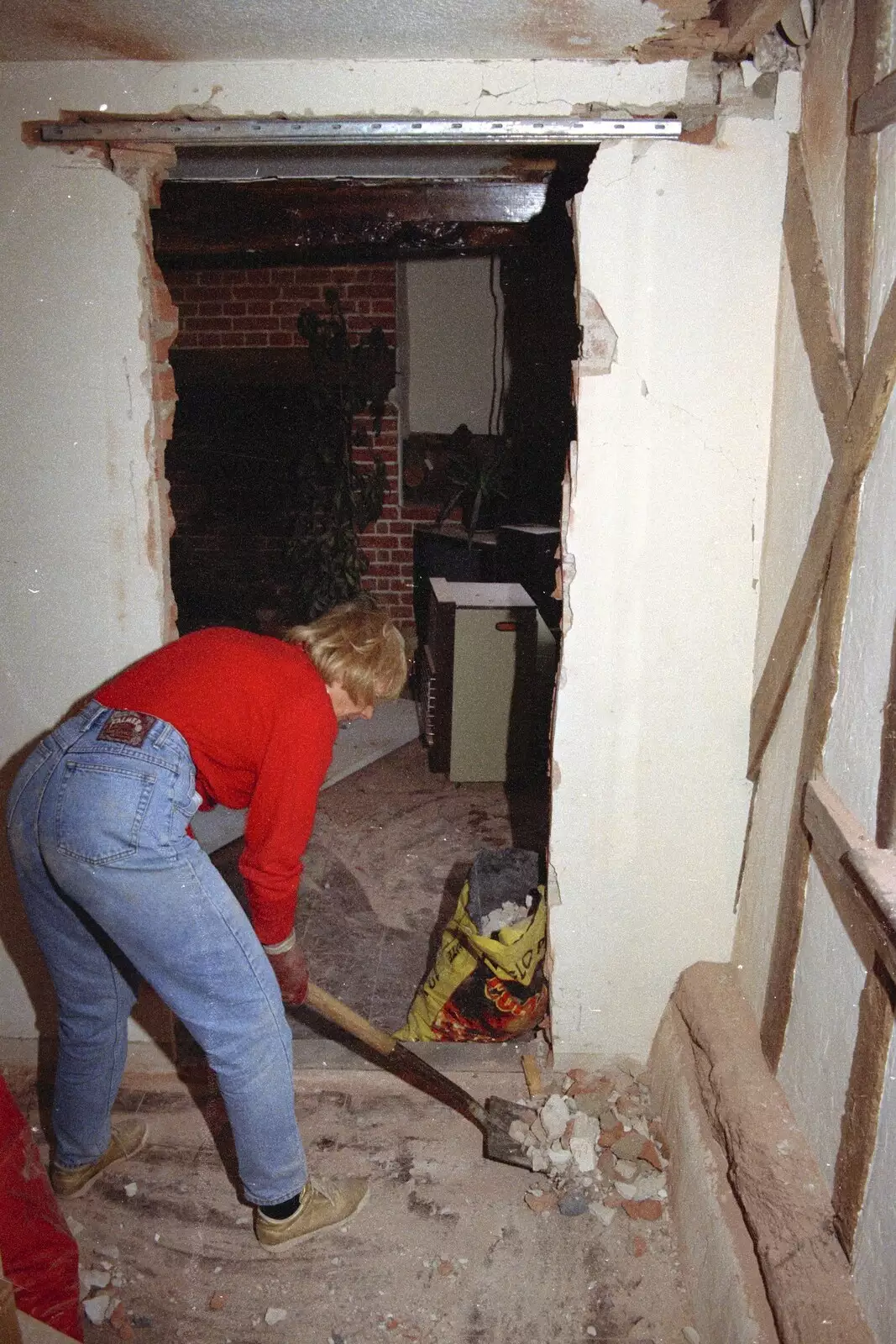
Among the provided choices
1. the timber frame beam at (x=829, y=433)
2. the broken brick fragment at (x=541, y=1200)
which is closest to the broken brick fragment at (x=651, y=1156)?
the broken brick fragment at (x=541, y=1200)

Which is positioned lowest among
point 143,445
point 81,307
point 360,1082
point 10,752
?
point 360,1082

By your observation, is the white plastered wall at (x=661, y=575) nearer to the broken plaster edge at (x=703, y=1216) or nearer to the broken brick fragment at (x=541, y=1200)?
the broken plaster edge at (x=703, y=1216)

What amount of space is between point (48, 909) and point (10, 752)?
25.7 inches

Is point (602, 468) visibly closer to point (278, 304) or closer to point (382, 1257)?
point (382, 1257)

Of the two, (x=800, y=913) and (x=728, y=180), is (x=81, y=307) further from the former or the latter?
(x=800, y=913)

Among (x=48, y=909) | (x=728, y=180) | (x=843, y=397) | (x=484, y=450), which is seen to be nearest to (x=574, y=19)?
(x=728, y=180)

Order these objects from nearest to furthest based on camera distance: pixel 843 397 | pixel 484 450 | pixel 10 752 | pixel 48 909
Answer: pixel 843 397
pixel 48 909
pixel 10 752
pixel 484 450

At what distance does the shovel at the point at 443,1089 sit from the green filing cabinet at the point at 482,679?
2423 millimetres

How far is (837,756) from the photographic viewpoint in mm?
1701

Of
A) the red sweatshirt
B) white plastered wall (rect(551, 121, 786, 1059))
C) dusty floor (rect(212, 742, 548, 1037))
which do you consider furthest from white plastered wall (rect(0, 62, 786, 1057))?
dusty floor (rect(212, 742, 548, 1037))

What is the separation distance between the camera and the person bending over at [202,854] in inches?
67.2

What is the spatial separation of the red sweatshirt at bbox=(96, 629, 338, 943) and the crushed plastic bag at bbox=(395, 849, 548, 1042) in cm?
95

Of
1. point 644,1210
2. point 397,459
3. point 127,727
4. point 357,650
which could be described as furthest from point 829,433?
point 397,459

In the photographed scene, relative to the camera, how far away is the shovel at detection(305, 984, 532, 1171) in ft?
7.57
